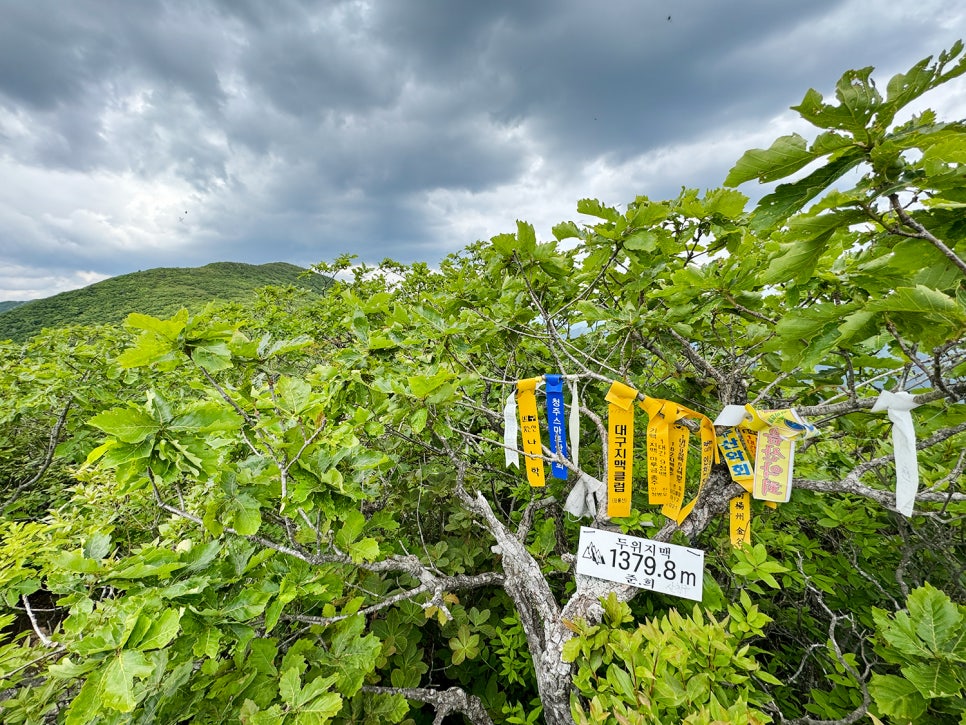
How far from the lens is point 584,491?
2.29 m

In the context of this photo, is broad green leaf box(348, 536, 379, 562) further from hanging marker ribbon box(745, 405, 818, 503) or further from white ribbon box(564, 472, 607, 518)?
hanging marker ribbon box(745, 405, 818, 503)

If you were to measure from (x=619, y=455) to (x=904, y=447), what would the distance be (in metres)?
1.12

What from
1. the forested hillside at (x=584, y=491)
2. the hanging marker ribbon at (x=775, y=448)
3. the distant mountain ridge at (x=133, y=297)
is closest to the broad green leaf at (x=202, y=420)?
the forested hillside at (x=584, y=491)

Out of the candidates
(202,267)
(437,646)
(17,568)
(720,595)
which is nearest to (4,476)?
(17,568)

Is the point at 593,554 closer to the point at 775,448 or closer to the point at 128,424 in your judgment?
the point at 775,448

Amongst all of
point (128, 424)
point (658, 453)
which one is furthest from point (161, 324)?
point (658, 453)

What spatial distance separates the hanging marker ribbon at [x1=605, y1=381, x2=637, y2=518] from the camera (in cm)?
214

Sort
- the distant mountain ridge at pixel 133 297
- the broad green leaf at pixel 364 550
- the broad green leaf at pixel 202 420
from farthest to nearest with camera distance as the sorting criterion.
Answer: the distant mountain ridge at pixel 133 297, the broad green leaf at pixel 364 550, the broad green leaf at pixel 202 420

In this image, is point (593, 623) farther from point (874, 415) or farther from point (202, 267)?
point (202, 267)

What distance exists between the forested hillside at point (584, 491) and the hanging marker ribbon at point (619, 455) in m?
0.02

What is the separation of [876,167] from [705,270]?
107cm

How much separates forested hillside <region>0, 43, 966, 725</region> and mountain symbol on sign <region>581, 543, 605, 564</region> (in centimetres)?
1

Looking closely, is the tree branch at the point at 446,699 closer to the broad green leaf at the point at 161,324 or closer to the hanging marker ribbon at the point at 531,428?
the hanging marker ribbon at the point at 531,428

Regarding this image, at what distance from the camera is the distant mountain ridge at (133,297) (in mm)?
22125
